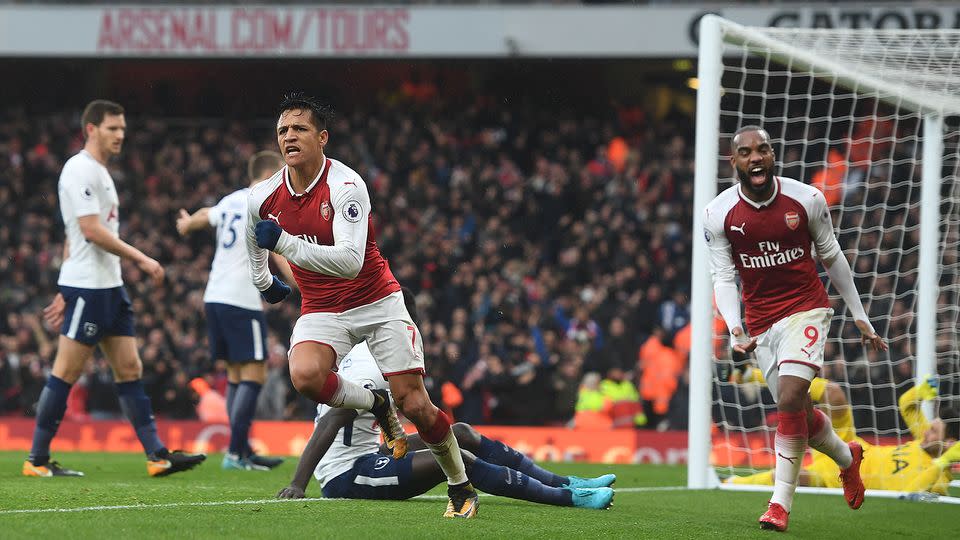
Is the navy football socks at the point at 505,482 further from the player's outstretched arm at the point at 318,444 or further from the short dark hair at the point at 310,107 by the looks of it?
the short dark hair at the point at 310,107

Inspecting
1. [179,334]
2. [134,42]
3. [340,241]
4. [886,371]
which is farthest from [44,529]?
[134,42]

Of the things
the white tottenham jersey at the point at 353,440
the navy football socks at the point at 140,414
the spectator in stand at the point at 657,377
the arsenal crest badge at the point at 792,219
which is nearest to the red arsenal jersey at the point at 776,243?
the arsenal crest badge at the point at 792,219

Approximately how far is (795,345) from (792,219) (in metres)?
0.68

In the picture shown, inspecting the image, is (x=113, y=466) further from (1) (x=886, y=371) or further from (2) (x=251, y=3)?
(2) (x=251, y=3)

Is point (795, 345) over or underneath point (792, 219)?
underneath

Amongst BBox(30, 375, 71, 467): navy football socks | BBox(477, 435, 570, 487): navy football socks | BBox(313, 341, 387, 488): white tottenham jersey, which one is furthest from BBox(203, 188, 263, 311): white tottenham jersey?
BBox(477, 435, 570, 487): navy football socks

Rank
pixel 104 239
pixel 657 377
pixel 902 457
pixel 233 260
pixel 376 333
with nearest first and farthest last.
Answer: pixel 376 333 → pixel 104 239 → pixel 902 457 → pixel 233 260 → pixel 657 377

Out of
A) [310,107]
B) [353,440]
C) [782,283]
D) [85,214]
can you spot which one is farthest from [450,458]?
[85,214]

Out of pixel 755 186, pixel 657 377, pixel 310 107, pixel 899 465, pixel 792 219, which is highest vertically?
pixel 310 107

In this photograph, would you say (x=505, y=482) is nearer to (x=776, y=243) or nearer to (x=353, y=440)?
(x=353, y=440)

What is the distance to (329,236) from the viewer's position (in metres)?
5.86

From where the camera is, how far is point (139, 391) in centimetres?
861

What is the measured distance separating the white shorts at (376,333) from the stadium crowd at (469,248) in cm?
896

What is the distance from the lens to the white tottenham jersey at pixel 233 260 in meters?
9.67
